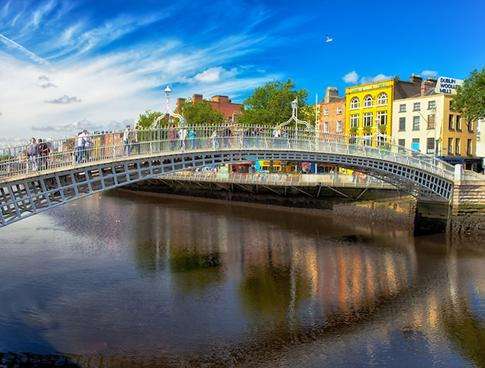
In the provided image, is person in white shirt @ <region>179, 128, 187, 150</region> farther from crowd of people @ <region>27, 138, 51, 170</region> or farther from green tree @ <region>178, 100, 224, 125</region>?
green tree @ <region>178, 100, 224, 125</region>

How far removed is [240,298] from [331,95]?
4821 cm

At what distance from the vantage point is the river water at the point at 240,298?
42.2 feet

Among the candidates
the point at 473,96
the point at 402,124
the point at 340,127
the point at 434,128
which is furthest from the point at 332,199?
the point at 340,127

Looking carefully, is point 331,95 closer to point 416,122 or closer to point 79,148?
point 416,122

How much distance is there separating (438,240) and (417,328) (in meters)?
15.4

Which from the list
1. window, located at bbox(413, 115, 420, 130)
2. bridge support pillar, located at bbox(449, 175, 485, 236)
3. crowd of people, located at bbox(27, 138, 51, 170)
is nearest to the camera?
crowd of people, located at bbox(27, 138, 51, 170)

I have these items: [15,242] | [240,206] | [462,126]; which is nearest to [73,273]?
[15,242]

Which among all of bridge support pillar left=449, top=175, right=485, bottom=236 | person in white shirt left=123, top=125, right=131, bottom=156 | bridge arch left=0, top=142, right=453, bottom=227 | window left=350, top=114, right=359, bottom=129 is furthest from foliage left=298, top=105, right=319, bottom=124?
person in white shirt left=123, top=125, right=131, bottom=156

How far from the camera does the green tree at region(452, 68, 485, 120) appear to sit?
34781 millimetres

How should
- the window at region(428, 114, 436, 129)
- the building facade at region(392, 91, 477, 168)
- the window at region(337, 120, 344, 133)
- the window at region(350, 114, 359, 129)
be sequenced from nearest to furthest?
the building facade at region(392, 91, 477, 168), the window at region(428, 114, 436, 129), the window at region(350, 114, 359, 129), the window at region(337, 120, 344, 133)

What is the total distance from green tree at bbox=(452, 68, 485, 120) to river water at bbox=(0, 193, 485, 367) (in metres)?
10.5

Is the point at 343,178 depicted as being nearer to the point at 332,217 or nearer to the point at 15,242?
the point at 332,217

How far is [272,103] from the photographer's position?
52844mm

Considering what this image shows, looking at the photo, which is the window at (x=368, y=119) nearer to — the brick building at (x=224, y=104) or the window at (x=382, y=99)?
the window at (x=382, y=99)
